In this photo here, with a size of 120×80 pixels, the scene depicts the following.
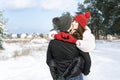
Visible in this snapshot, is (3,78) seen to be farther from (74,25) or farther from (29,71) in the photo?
(74,25)

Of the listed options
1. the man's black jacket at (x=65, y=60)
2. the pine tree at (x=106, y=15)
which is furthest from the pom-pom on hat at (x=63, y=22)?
the pine tree at (x=106, y=15)

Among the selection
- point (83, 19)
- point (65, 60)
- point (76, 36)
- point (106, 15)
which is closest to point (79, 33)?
point (76, 36)

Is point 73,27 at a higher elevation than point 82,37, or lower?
higher

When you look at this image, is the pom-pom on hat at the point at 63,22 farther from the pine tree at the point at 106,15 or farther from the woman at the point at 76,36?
the pine tree at the point at 106,15

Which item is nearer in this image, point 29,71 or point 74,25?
point 74,25

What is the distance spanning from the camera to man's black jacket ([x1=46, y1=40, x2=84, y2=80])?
6.12m

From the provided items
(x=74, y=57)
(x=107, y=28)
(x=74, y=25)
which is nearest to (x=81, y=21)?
(x=74, y=25)

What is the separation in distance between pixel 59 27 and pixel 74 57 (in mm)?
505

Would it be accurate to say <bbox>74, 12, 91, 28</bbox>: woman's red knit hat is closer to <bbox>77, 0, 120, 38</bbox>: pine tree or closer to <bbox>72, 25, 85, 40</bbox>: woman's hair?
<bbox>72, 25, 85, 40</bbox>: woman's hair

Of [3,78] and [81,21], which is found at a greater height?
[81,21]

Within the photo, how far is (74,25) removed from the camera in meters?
6.24

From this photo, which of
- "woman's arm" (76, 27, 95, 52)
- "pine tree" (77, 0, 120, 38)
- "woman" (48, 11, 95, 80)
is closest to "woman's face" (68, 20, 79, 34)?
"woman" (48, 11, 95, 80)

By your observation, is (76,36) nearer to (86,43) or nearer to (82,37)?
(82,37)

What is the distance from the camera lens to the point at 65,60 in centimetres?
615
